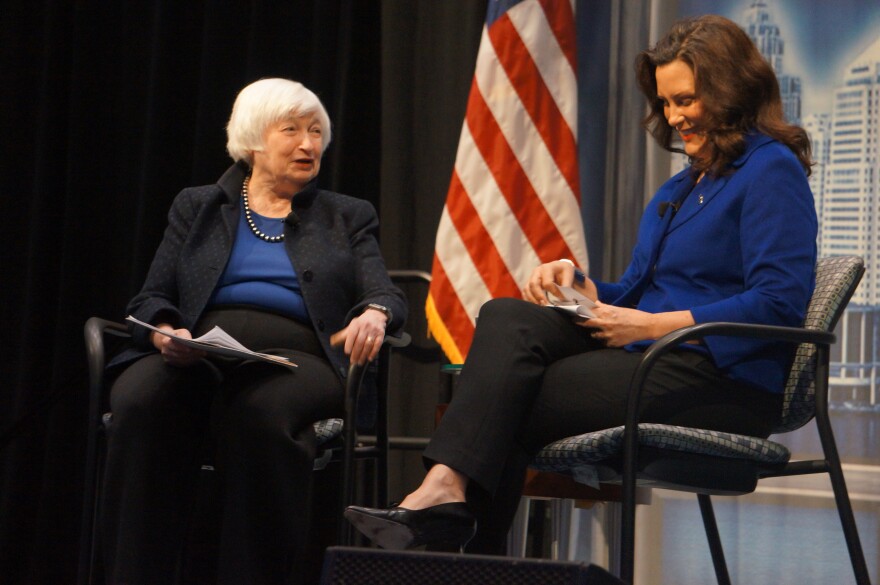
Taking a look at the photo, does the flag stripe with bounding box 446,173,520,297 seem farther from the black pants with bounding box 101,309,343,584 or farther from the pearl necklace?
the black pants with bounding box 101,309,343,584

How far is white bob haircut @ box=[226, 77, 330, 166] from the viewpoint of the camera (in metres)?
2.46

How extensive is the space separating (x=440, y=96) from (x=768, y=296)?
1579 mm

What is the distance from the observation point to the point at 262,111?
97.2 inches

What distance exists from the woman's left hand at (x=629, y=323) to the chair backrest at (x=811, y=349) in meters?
0.24

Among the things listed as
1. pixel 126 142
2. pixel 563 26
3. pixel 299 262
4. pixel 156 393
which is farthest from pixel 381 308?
pixel 126 142

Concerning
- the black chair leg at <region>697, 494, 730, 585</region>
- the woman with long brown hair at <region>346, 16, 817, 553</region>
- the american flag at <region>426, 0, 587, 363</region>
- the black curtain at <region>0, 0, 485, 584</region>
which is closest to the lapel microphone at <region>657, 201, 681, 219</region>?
the woman with long brown hair at <region>346, 16, 817, 553</region>

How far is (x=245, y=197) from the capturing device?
2.46 m

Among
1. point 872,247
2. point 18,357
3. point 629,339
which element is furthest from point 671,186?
point 18,357

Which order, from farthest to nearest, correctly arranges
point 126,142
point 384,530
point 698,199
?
point 126,142 < point 698,199 < point 384,530

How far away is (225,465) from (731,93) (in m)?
1.19

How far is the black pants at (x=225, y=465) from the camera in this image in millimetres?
1958

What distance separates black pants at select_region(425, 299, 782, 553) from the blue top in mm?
635

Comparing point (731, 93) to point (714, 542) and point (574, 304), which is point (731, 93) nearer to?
point (574, 304)

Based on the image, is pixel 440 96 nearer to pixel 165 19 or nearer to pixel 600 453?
pixel 165 19
